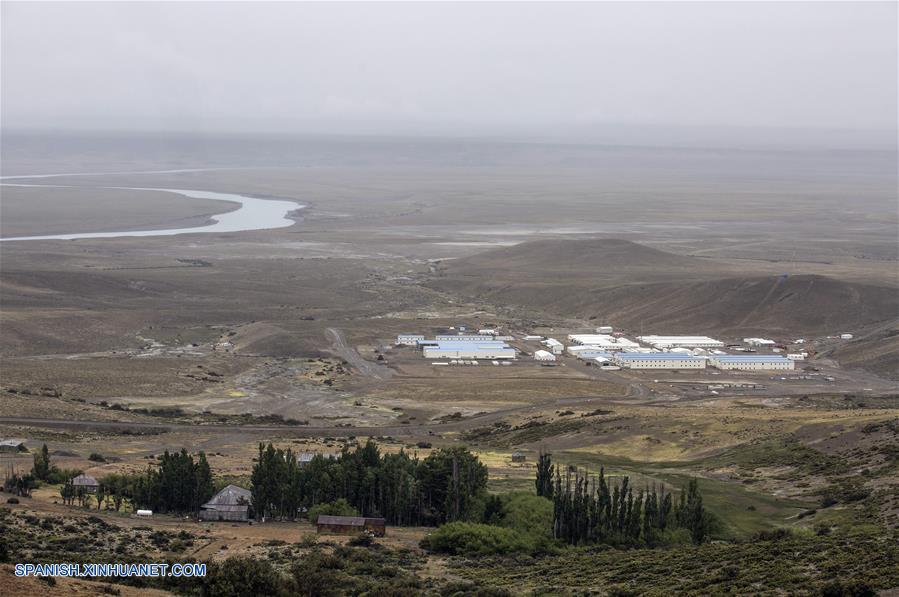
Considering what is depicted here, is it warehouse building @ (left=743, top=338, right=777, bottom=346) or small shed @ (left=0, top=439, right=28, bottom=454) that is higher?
small shed @ (left=0, top=439, right=28, bottom=454)

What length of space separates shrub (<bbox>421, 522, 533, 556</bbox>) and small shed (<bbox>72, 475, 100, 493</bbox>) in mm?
14081

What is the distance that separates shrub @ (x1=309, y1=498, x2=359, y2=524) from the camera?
38812mm

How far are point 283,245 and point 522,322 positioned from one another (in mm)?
66780

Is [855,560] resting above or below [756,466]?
above

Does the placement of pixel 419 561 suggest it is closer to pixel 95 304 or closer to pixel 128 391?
pixel 128 391

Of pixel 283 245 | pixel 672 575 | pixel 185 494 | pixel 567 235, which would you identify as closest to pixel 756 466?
pixel 672 575

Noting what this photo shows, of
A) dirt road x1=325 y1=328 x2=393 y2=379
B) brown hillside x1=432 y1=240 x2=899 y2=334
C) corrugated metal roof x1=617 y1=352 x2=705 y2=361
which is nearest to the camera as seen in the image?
dirt road x1=325 y1=328 x2=393 y2=379

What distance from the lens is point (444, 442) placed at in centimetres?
5947

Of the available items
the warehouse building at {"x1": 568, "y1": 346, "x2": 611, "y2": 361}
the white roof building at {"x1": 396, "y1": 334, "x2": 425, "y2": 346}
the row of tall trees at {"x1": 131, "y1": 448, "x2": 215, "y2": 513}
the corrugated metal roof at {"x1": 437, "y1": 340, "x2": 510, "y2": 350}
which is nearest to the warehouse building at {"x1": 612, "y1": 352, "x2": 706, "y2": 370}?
the warehouse building at {"x1": 568, "y1": 346, "x2": 611, "y2": 361}

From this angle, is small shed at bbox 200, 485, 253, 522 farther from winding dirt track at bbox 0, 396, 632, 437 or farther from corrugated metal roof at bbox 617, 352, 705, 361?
corrugated metal roof at bbox 617, 352, 705, 361

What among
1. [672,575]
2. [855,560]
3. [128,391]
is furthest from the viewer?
[128,391]

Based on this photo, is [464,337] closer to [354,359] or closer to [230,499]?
[354,359]

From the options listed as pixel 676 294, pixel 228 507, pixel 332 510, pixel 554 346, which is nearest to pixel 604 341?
pixel 554 346

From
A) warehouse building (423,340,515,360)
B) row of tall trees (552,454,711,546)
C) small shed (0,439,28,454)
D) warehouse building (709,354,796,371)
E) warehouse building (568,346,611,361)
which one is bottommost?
warehouse building (709,354,796,371)
